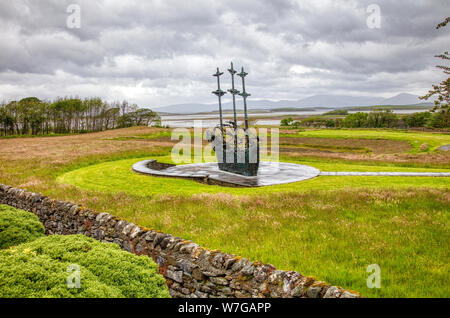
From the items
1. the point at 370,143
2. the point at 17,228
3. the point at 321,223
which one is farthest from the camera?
the point at 370,143

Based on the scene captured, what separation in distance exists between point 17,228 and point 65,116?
9924 centimetres

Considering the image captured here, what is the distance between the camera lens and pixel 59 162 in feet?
→ 91.5

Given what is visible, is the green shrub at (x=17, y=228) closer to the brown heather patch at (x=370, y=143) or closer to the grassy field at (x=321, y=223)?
the grassy field at (x=321, y=223)

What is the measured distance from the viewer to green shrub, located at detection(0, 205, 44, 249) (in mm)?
10034

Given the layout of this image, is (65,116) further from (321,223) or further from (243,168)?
(321,223)

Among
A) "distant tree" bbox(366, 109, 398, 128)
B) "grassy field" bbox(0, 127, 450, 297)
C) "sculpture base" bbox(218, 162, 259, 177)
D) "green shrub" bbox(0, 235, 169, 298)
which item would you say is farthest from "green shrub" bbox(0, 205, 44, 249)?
"distant tree" bbox(366, 109, 398, 128)

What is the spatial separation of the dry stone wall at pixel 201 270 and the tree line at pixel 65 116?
9180 centimetres

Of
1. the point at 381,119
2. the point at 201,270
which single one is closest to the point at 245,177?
the point at 201,270

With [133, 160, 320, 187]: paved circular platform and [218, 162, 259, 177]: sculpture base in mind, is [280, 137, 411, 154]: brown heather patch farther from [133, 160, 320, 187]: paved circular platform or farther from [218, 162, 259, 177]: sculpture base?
[218, 162, 259, 177]: sculpture base

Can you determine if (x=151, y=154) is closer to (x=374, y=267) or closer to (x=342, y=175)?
(x=342, y=175)

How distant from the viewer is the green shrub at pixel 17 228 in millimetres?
10034

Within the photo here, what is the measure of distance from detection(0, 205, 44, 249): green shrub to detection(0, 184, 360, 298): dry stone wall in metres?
1.80

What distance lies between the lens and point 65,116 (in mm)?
96750

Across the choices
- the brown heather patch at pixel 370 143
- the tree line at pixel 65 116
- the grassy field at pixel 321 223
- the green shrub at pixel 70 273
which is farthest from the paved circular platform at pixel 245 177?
the tree line at pixel 65 116
